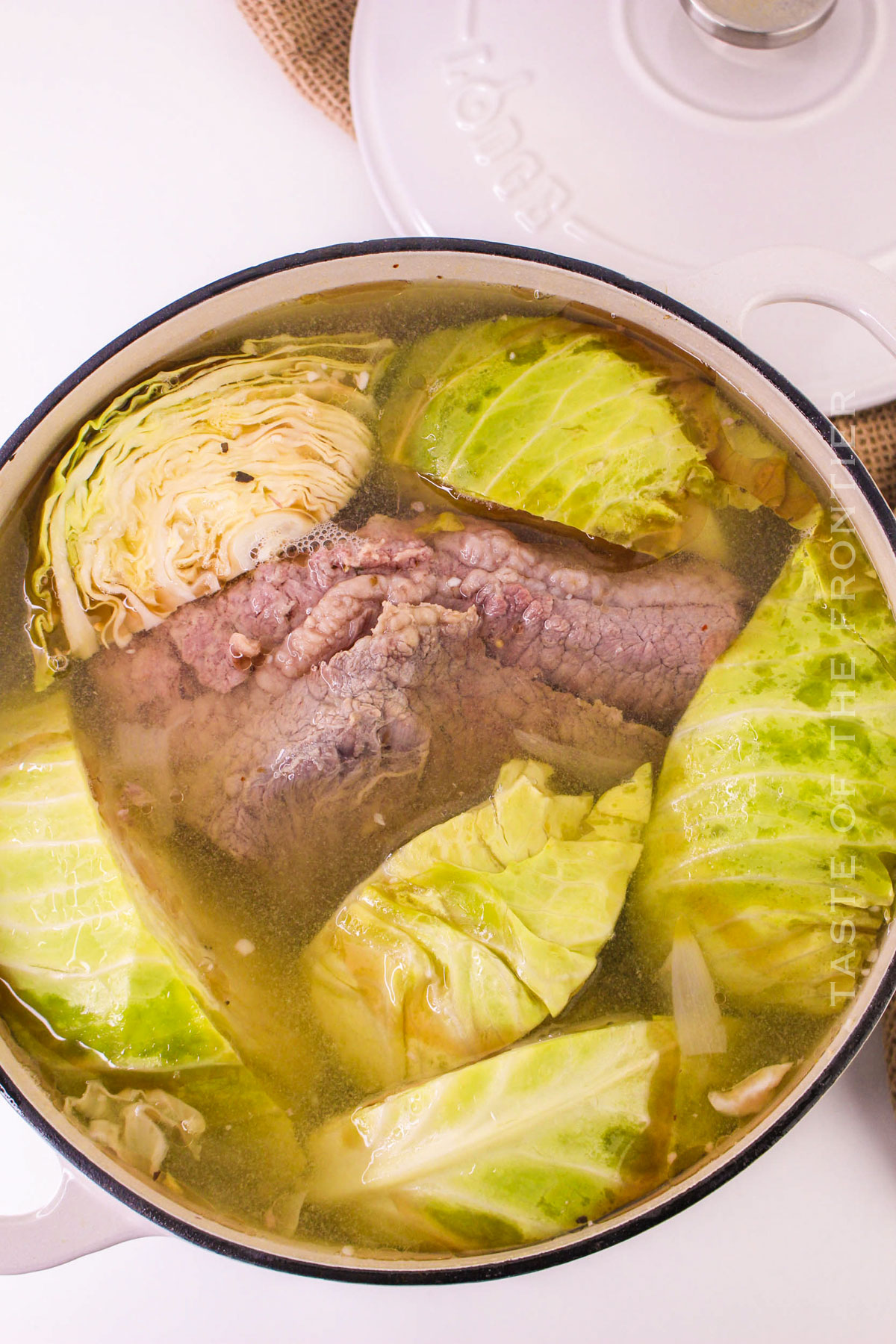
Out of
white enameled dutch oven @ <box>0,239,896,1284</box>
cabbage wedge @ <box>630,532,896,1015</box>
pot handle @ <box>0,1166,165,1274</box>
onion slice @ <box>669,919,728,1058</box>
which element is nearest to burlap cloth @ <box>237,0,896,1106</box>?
white enameled dutch oven @ <box>0,239,896,1284</box>

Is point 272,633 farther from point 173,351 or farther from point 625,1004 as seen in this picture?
point 625,1004

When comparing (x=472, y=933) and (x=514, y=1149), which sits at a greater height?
(x=472, y=933)

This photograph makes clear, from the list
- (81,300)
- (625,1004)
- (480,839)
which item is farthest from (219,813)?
(81,300)

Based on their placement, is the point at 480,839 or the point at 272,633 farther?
the point at 272,633

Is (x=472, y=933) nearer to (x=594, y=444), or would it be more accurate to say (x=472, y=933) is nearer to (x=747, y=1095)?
(x=747, y=1095)

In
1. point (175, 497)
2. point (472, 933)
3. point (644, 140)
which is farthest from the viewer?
point (644, 140)

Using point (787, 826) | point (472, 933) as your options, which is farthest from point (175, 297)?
point (787, 826)

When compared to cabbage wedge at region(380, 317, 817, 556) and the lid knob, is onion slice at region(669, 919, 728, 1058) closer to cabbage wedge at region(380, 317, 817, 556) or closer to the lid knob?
cabbage wedge at region(380, 317, 817, 556)
